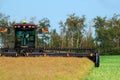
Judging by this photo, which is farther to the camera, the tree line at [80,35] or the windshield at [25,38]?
the tree line at [80,35]

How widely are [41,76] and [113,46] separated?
58848 millimetres

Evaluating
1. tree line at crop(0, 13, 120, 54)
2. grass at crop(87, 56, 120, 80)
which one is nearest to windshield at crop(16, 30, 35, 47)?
grass at crop(87, 56, 120, 80)

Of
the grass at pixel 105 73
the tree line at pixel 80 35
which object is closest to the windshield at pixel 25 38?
the grass at pixel 105 73

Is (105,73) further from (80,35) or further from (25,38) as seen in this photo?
(80,35)

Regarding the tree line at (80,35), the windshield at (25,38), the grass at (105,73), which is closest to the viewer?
the grass at (105,73)

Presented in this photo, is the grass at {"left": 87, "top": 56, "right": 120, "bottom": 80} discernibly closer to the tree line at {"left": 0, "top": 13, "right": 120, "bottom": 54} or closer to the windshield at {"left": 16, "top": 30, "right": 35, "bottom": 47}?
the windshield at {"left": 16, "top": 30, "right": 35, "bottom": 47}

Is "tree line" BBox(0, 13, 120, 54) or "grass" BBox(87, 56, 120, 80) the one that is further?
"tree line" BBox(0, 13, 120, 54)

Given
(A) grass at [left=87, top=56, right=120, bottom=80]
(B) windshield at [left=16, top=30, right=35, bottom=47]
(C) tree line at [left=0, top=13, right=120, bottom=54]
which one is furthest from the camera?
(C) tree line at [left=0, top=13, right=120, bottom=54]

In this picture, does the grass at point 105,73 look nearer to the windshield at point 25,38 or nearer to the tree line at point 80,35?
the windshield at point 25,38

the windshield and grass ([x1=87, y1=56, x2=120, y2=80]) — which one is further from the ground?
the windshield

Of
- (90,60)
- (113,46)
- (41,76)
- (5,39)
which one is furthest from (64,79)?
(113,46)

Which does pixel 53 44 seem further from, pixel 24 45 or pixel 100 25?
pixel 24 45

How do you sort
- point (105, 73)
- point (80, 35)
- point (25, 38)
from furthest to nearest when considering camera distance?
1. point (80, 35)
2. point (25, 38)
3. point (105, 73)

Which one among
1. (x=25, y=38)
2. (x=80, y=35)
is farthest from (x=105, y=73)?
(x=80, y=35)
